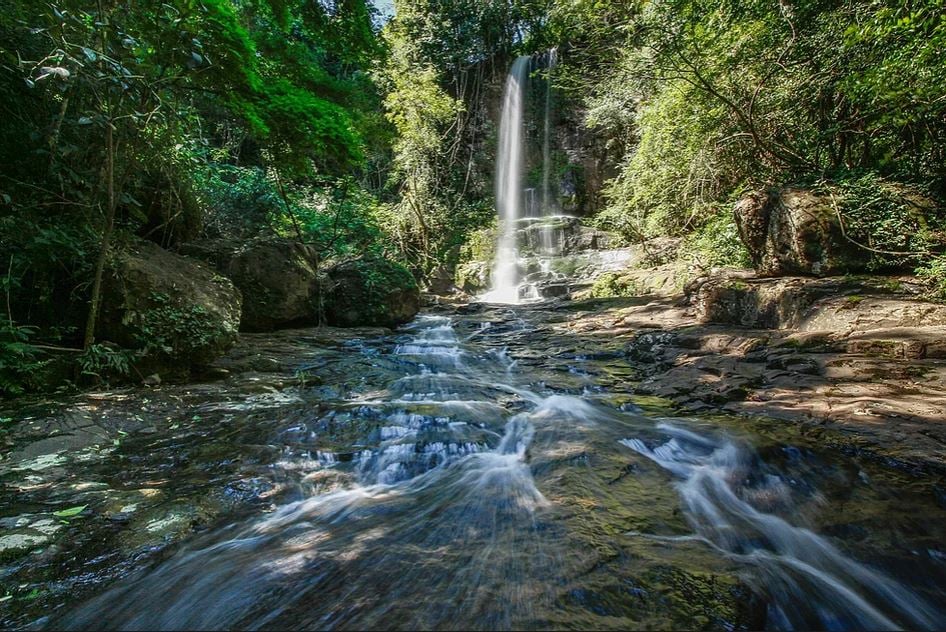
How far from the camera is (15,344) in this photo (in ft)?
11.1

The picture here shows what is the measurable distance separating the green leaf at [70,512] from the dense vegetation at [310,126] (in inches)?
75.6

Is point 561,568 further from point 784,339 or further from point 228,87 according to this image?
point 228,87

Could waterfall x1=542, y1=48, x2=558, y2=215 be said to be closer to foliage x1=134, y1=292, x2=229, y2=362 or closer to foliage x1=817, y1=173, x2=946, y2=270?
foliage x1=817, y1=173, x2=946, y2=270

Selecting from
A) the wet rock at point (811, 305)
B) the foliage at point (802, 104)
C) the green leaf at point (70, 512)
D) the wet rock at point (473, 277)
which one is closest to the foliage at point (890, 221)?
the foliage at point (802, 104)

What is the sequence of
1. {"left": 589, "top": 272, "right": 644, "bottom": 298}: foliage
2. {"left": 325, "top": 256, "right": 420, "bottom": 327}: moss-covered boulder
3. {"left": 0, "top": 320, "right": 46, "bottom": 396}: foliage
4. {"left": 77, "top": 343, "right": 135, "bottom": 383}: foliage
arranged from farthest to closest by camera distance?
{"left": 589, "top": 272, "right": 644, "bottom": 298}: foliage → {"left": 325, "top": 256, "right": 420, "bottom": 327}: moss-covered boulder → {"left": 77, "top": 343, "right": 135, "bottom": 383}: foliage → {"left": 0, "top": 320, "right": 46, "bottom": 396}: foliage

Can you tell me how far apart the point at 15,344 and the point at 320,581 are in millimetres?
3413

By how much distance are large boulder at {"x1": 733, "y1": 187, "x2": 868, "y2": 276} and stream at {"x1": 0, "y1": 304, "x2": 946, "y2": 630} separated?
3.94m

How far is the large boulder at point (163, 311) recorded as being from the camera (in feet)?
13.5

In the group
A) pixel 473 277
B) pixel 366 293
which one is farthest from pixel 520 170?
pixel 366 293

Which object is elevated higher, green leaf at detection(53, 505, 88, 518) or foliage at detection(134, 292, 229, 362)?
foliage at detection(134, 292, 229, 362)

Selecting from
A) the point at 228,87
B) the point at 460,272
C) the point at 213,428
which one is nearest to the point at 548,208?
the point at 460,272

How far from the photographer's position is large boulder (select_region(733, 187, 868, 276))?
5926 mm

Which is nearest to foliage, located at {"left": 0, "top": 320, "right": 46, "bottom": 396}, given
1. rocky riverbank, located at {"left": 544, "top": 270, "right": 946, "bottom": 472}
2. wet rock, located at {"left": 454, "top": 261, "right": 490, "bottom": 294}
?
rocky riverbank, located at {"left": 544, "top": 270, "right": 946, "bottom": 472}

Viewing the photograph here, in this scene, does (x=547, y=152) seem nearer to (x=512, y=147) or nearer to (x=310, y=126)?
(x=512, y=147)
